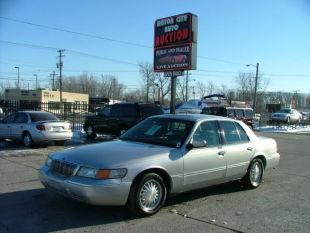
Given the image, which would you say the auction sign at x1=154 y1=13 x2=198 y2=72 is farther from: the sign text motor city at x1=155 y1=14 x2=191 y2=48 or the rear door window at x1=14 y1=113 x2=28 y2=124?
the rear door window at x1=14 y1=113 x2=28 y2=124

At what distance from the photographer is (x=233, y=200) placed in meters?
7.98

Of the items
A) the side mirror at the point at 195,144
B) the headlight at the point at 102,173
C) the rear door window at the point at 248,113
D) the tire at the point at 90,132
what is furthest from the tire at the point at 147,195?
the rear door window at the point at 248,113

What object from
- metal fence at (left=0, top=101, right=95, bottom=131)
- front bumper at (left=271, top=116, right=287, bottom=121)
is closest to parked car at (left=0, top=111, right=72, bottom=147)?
metal fence at (left=0, top=101, right=95, bottom=131)

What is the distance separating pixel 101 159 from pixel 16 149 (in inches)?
370

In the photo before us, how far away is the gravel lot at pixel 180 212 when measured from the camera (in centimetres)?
618

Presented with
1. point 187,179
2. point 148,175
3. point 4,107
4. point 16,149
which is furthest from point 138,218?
point 4,107

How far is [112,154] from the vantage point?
6.77 metres

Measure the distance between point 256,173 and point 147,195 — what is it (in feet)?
10.7

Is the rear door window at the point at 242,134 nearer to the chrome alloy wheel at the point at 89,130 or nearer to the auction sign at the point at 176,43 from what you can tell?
the auction sign at the point at 176,43

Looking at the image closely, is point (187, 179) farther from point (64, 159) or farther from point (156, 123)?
point (64, 159)

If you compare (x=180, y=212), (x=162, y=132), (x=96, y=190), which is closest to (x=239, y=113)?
(x=162, y=132)

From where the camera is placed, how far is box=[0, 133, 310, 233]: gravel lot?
618 cm

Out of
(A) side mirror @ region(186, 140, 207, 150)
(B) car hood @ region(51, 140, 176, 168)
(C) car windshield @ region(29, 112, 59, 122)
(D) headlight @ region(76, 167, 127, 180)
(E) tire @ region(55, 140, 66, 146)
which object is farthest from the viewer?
(E) tire @ region(55, 140, 66, 146)

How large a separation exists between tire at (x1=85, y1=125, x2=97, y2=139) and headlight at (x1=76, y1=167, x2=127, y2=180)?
48.7ft
